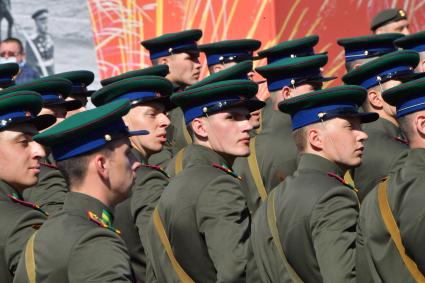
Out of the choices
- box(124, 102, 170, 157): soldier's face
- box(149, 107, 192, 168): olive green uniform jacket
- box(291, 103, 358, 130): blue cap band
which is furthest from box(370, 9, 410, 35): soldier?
box(291, 103, 358, 130): blue cap band

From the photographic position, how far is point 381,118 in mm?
8008

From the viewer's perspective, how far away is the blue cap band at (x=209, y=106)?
6.73 meters

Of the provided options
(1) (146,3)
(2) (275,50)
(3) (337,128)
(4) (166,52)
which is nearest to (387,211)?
(3) (337,128)

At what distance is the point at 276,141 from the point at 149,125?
89 cm

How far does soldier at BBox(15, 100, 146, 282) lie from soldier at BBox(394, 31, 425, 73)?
4.10 meters

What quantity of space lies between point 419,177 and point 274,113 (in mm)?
3138

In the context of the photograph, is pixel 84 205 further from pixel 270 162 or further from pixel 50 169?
pixel 270 162

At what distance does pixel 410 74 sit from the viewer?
7719 mm

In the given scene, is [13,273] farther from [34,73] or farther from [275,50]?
[34,73]

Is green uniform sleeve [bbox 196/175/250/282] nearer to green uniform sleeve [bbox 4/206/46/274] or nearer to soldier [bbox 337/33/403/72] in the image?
green uniform sleeve [bbox 4/206/46/274]

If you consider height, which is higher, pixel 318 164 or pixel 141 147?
pixel 318 164

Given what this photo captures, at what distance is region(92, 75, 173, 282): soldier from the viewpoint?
7049mm

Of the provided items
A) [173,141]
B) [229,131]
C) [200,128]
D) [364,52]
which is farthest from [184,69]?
[229,131]

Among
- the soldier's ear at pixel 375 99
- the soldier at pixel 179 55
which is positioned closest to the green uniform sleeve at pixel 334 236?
the soldier's ear at pixel 375 99
